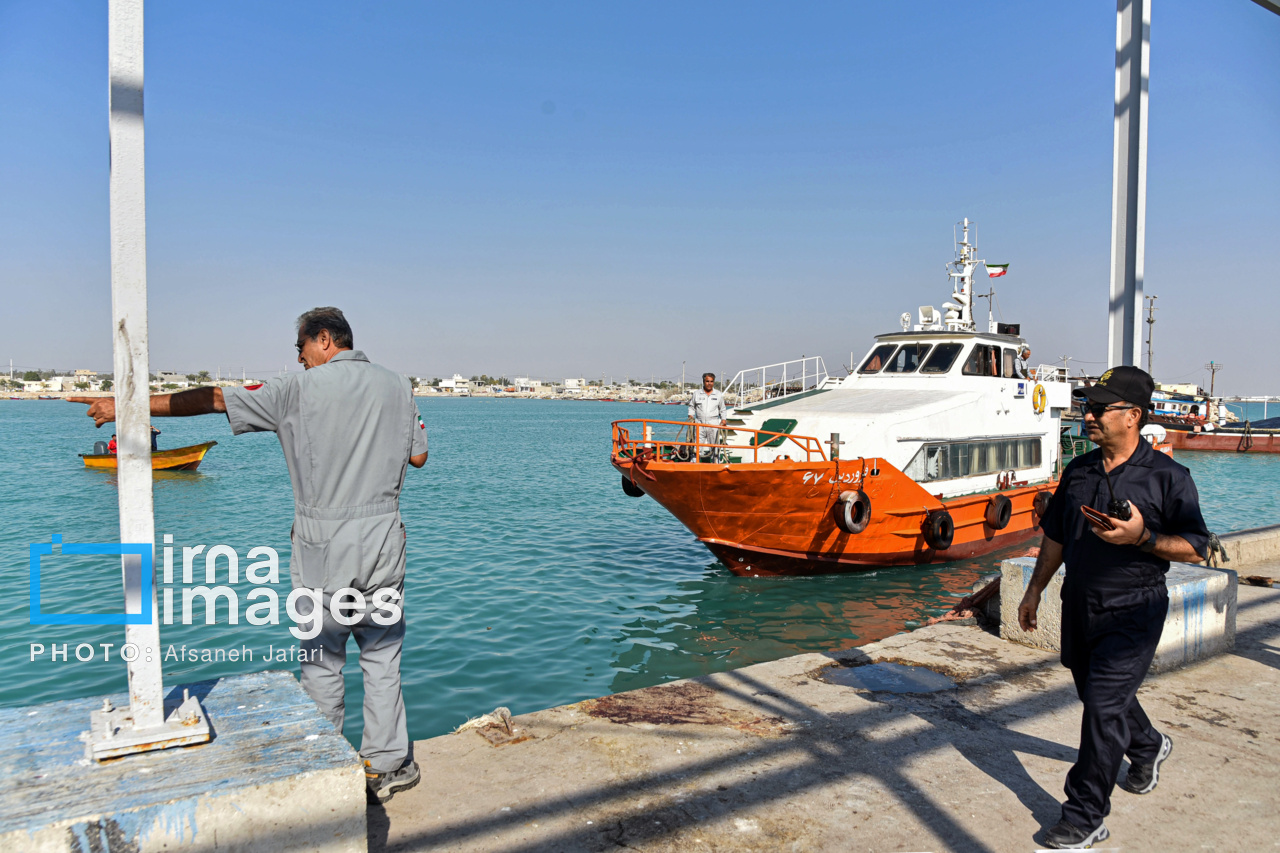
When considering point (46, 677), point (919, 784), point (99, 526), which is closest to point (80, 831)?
point (919, 784)

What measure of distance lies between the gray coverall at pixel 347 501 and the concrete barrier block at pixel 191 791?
0.47 meters

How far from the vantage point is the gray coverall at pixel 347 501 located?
3.41 m

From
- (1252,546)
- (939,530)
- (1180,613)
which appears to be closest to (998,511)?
(939,530)

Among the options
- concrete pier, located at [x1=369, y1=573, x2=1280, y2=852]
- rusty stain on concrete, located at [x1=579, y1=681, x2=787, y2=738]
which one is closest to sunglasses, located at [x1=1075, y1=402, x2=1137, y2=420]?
concrete pier, located at [x1=369, y1=573, x2=1280, y2=852]

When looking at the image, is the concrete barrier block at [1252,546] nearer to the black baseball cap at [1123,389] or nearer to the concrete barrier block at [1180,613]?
the concrete barrier block at [1180,613]

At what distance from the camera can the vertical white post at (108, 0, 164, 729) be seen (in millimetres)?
2762

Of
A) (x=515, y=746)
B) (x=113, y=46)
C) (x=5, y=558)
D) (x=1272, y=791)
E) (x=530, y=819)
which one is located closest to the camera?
(x=113, y=46)

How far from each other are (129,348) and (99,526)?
1884cm

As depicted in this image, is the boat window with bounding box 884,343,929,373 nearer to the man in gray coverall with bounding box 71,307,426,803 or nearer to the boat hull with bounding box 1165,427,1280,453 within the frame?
the man in gray coverall with bounding box 71,307,426,803

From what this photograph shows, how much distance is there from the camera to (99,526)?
59.8ft

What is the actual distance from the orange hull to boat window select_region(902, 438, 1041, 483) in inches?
15.6

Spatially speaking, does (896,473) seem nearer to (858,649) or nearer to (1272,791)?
(858,649)

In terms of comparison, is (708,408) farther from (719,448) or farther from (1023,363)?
(1023,363)

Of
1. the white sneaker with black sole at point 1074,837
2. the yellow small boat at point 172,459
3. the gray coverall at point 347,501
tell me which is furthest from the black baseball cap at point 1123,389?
the yellow small boat at point 172,459
